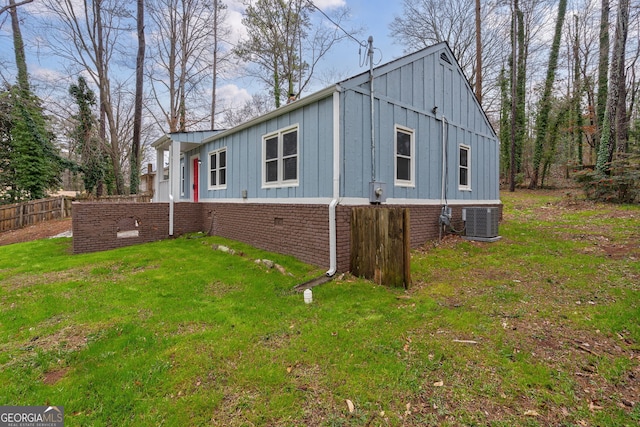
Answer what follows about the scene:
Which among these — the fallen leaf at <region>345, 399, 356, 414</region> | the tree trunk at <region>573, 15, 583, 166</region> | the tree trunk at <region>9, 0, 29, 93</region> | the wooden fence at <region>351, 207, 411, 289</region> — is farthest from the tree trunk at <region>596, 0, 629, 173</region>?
the tree trunk at <region>9, 0, 29, 93</region>

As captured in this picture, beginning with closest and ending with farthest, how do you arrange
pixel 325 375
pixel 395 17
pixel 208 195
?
pixel 325 375 → pixel 208 195 → pixel 395 17

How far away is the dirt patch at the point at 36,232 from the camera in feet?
37.0

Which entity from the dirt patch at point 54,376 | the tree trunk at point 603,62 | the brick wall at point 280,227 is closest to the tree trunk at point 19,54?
the brick wall at point 280,227

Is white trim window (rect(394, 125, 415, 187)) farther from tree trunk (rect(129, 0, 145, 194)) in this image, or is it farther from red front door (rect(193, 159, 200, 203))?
tree trunk (rect(129, 0, 145, 194))

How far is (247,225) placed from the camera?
8.38m

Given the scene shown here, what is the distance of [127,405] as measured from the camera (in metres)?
2.31

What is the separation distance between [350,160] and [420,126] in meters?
2.80

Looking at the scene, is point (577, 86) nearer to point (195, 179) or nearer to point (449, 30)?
point (449, 30)

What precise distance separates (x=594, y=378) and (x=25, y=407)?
479cm

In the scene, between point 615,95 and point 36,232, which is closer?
point 615,95

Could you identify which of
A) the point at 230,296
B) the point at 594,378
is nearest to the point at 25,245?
the point at 230,296

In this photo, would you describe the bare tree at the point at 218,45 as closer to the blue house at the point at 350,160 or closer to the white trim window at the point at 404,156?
the blue house at the point at 350,160

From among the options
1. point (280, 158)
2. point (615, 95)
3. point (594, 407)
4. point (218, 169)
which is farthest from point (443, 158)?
point (615, 95)

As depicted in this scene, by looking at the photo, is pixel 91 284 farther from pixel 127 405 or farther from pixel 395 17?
pixel 395 17
